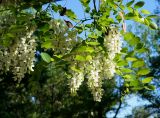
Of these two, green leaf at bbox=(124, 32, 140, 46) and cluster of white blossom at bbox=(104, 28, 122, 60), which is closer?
green leaf at bbox=(124, 32, 140, 46)

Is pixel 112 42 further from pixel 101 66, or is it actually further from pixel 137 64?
pixel 137 64

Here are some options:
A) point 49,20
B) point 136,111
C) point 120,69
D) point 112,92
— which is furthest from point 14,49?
point 136,111

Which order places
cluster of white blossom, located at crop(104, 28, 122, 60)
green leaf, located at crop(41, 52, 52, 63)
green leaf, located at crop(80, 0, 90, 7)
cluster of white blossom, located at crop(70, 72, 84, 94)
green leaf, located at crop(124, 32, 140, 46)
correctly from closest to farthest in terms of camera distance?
green leaf, located at crop(41, 52, 52, 63) → green leaf, located at crop(124, 32, 140, 46) → cluster of white blossom, located at crop(104, 28, 122, 60) → green leaf, located at crop(80, 0, 90, 7) → cluster of white blossom, located at crop(70, 72, 84, 94)

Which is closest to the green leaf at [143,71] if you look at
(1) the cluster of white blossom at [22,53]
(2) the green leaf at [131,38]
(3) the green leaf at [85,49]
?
(2) the green leaf at [131,38]

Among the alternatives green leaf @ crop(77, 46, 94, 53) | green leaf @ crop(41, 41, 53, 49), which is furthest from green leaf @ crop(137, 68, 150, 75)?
green leaf @ crop(41, 41, 53, 49)

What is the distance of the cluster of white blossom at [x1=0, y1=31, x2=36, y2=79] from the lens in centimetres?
384

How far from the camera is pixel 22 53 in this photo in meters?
3.89

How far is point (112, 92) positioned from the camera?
1196 inches

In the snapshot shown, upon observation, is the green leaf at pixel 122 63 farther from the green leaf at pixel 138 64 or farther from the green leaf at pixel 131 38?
the green leaf at pixel 131 38

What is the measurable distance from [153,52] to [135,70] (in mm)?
27819

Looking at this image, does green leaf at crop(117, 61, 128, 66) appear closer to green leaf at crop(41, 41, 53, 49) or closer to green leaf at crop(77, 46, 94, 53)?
green leaf at crop(77, 46, 94, 53)

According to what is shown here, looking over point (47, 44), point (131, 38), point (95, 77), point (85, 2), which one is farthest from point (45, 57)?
point (95, 77)

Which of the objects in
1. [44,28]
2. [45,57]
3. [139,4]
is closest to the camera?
[45,57]

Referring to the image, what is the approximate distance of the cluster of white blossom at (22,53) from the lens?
3.84 metres
